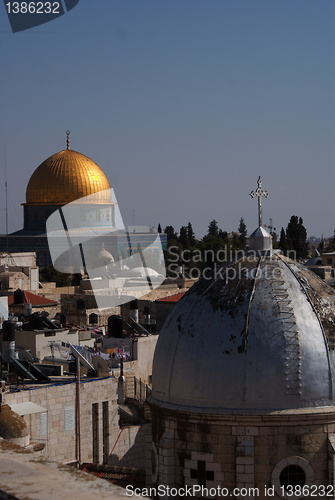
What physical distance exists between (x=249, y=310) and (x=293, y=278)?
565 mm

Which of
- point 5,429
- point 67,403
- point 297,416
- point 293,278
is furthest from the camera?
point 67,403

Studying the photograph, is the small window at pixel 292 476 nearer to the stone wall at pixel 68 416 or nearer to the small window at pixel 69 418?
the stone wall at pixel 68 416

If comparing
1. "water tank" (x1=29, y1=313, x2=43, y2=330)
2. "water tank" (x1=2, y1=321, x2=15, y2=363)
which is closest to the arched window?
"water tank" (x1=2, y1=321, x2=15, y2=363)

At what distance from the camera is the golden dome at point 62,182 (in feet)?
176

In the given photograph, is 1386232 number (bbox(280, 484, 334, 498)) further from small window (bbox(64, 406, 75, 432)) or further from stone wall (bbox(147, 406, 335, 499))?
small window (bbox(64, 406, 75, 432))

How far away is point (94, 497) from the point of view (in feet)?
9.18

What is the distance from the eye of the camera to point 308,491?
712 cm

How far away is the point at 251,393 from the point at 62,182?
155 feet

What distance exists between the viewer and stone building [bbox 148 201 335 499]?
23.2 feet

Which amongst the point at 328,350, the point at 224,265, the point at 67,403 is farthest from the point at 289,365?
the point at 67,403

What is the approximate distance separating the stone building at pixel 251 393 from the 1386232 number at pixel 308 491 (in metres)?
0.01

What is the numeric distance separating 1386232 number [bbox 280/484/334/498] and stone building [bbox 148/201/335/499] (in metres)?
0.01

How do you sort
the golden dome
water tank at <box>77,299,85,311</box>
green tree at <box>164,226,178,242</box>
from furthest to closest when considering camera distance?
1. green tree at <box>164,226,178,242</box>
2. the golden dome
3. water tank at <box>77,299,85,311</box>

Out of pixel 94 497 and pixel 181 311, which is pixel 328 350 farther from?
pixel 94 497
